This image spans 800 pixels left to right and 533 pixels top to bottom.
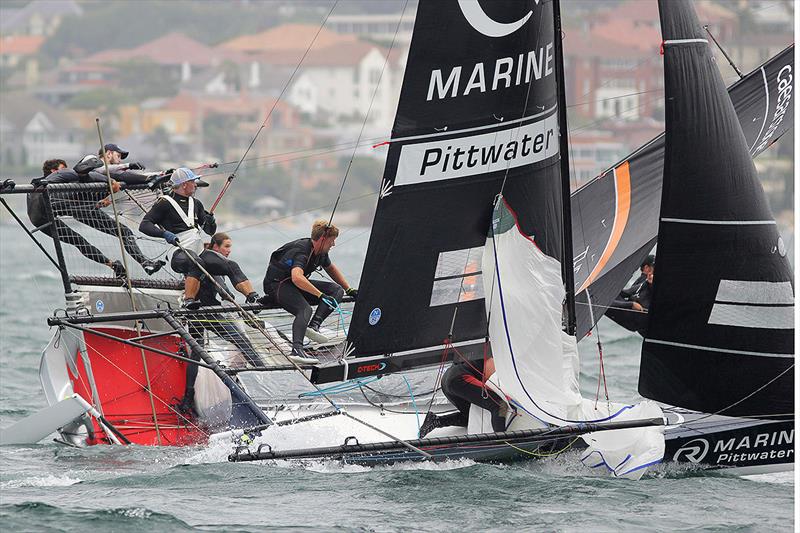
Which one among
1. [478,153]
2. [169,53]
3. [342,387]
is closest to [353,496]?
[342,387]

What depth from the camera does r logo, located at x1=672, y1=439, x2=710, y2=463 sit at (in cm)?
841

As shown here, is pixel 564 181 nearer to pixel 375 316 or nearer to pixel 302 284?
pixel 375 316

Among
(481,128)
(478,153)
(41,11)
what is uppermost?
(41,11)

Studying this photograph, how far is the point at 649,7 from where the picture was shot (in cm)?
7912

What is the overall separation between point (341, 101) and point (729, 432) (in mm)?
76343

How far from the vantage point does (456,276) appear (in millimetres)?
8266

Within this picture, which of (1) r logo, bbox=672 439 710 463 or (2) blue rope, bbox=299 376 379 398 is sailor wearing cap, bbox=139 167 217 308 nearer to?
(2) blue rope, bbox=299 376 379 398

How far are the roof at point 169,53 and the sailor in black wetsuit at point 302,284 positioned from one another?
77427mm

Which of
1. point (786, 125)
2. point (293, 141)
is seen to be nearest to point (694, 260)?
point (786, 125)

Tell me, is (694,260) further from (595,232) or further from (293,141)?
(293,141)

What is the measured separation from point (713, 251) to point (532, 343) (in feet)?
3.91

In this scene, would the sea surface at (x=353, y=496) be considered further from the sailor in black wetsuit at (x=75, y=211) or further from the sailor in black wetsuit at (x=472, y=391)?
the sailor in black wetsuit at (x=75, y=211)

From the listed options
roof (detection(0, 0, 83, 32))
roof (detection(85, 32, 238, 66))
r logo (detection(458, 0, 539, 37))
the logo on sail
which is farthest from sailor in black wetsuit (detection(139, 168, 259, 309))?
roof (detection(0, 0, 83, 32))

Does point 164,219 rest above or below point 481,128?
below
